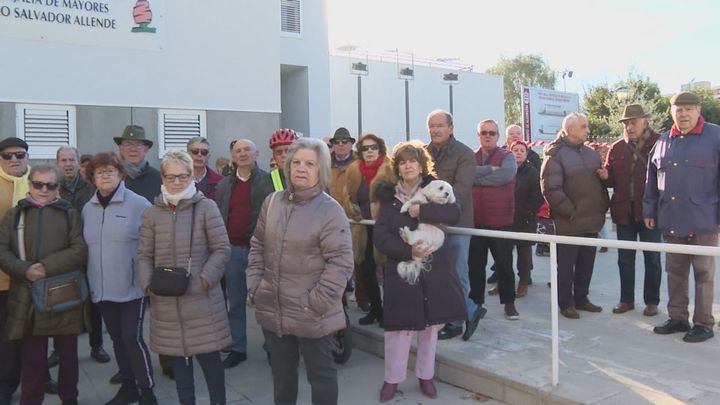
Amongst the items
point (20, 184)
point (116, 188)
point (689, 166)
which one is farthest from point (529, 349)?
point (20, 184)

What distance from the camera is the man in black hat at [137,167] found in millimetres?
4867

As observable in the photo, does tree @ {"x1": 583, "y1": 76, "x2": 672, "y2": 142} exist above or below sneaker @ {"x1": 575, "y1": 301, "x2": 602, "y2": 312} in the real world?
above

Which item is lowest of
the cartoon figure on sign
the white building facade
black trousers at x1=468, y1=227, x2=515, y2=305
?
black trousers at x1=468, y1=227, x2=515, y2=305

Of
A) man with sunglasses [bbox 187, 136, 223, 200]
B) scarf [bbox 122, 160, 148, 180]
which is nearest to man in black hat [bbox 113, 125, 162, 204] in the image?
scarf [bbox 122, 160, 148, 180]

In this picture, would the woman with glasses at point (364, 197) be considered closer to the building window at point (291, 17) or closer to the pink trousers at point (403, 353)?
the pink trousers at point (403, 353)

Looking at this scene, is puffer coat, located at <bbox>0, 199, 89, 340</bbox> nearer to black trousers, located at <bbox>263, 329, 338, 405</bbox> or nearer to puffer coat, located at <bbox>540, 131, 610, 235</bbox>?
black trousers, located at <bbox>263, 329, 338, 405</bbox>

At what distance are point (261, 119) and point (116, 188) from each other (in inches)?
233

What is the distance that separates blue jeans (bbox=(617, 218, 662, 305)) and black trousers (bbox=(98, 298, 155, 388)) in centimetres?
412

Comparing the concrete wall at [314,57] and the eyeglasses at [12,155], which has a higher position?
the concrete wall at [314,57]

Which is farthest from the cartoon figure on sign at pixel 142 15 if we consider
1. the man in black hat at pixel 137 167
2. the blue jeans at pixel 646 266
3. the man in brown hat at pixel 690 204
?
the man in brown hat at pixel 690 204

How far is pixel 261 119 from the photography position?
9.71 m

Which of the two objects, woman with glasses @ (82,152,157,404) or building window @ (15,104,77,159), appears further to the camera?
building window @ (15,104,77,159)

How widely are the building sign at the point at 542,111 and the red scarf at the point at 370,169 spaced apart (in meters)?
27.3

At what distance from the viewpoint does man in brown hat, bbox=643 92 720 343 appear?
453cm
